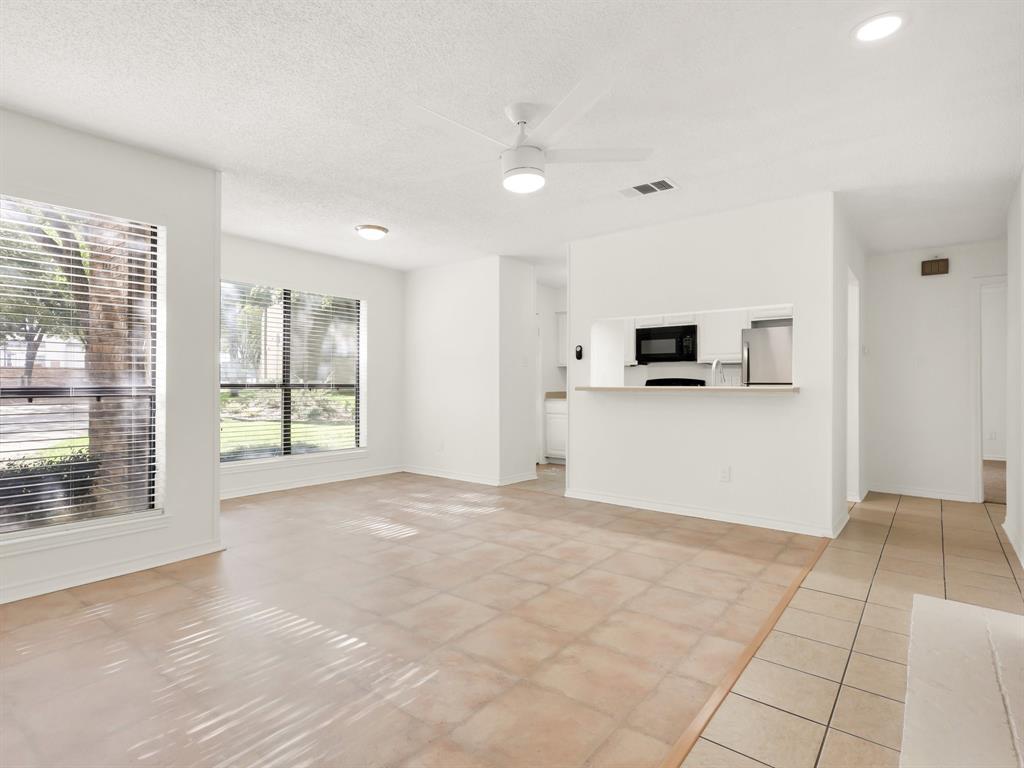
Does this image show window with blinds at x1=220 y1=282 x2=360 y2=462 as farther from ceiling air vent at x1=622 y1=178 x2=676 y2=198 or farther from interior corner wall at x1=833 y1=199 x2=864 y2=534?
interior corner wall at x1=833 y1=199 x2=864 y2=534

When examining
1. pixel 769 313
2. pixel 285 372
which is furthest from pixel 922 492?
pixel 285 372

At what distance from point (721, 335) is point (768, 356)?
3.65ft

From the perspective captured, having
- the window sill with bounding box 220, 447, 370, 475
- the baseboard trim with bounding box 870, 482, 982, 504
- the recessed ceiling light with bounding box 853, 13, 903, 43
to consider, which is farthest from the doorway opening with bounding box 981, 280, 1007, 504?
the window sill with bounding box 220, 447, 370, 475

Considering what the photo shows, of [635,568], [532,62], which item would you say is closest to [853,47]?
[532,62]

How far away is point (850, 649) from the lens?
2.37 meters

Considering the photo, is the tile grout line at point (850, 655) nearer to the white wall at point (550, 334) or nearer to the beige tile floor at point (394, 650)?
the beige tile floor at point (394, 650)

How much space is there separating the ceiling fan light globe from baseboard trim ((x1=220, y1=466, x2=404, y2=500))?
4.23 metres

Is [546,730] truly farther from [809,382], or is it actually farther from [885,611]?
[809,382]

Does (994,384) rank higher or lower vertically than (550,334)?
lower

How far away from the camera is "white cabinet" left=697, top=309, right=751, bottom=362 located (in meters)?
5.61

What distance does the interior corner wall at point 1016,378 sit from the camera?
3.62m

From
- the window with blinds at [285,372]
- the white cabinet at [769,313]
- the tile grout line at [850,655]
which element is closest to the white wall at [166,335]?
the window with blinds at [285,372]

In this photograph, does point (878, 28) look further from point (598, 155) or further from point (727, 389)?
point (727, 389)

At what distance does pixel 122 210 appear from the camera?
3.36 metres
